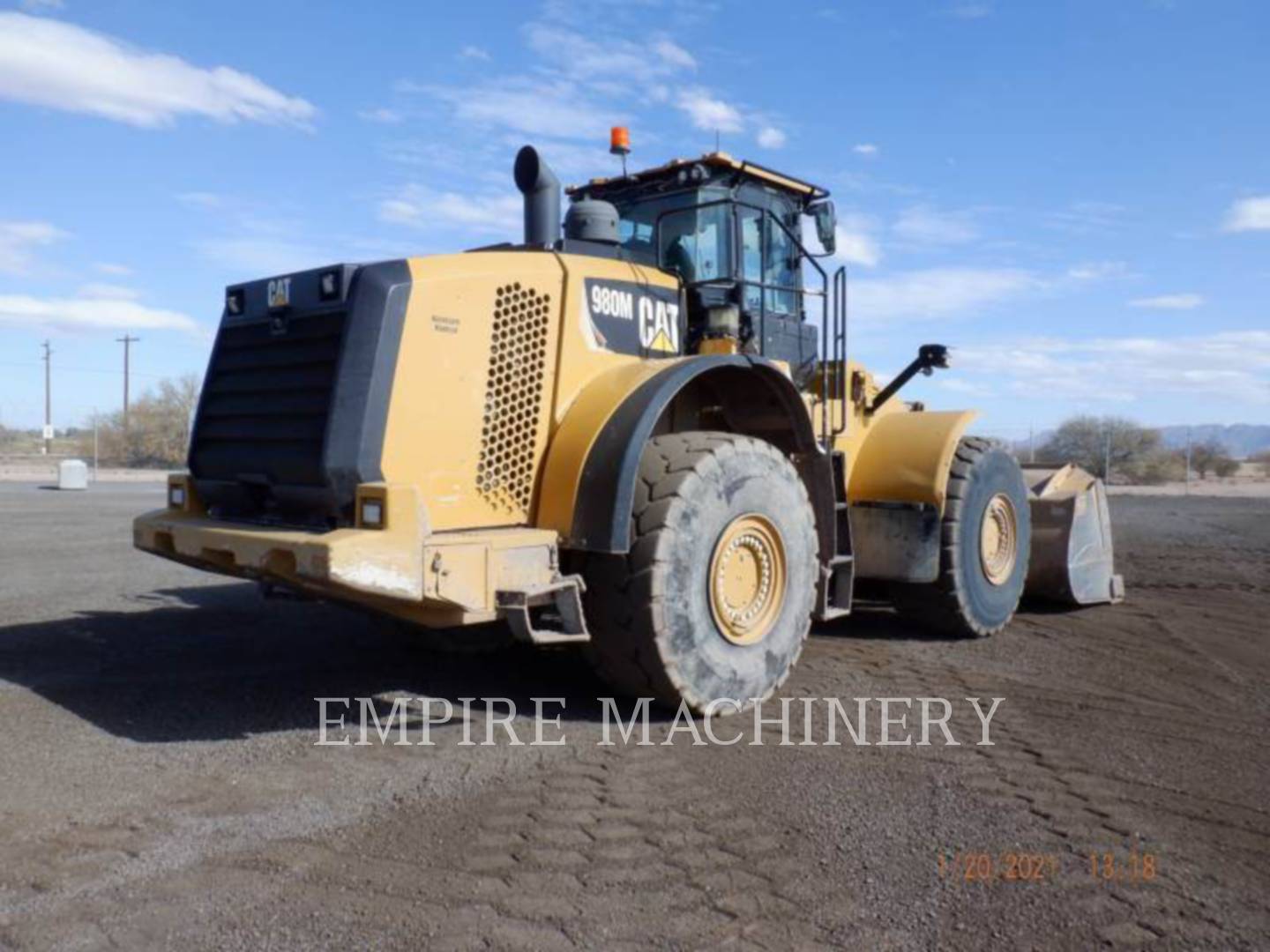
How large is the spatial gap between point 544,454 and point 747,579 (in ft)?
4.04

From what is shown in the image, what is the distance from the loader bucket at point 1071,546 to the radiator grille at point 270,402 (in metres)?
6.01

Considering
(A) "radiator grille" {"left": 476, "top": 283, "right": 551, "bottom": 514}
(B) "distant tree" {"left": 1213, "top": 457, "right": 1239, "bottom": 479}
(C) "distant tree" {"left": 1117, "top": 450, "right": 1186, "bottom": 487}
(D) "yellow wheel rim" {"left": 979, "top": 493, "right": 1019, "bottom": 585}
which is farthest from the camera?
(B) "distant tree" {"left": 1213, "top": 457, "right": 1239, "bottom": 479}

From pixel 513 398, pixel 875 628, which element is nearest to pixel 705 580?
pixel 513 398

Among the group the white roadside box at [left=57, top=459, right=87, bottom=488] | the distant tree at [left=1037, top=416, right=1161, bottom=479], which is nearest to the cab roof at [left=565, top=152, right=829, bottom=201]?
the white roadside box at [left=57, top=459, right=87, bottom=488]

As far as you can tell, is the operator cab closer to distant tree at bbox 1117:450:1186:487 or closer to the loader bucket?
the loader bucket

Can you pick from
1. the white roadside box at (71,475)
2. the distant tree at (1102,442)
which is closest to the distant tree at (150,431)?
the white roadside box at (71,475)

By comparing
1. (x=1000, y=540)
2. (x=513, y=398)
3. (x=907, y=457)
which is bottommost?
(x=1000, y=540)

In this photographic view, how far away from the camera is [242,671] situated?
5.93 m

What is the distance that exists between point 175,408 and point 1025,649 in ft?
192

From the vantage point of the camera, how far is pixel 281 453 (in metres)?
4.67

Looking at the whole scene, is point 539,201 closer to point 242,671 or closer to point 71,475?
point 242,671

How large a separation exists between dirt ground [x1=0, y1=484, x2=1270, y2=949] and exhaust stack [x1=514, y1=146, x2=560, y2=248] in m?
2.42

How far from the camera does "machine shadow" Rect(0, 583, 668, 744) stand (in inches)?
197

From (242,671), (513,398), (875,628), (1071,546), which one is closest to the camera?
(513,398)
